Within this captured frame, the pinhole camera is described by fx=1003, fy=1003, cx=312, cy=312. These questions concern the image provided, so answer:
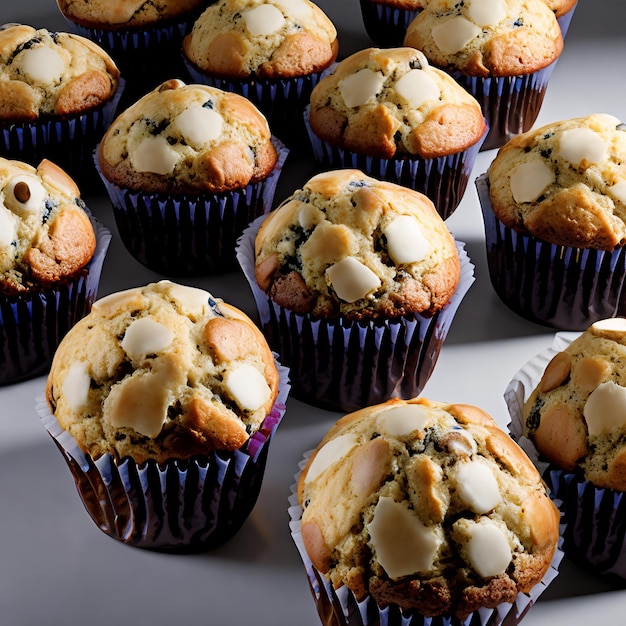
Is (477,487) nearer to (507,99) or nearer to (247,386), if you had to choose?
(247,386)

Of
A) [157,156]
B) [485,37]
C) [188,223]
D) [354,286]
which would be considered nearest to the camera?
[354,286]

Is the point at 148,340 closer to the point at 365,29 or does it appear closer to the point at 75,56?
the point at 75,56

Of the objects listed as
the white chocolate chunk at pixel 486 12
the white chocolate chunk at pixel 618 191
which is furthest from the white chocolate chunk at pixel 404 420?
the white chocolate chunk at pixel 486 12

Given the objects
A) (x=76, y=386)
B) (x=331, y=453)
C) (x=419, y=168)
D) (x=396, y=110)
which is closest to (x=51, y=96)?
(x=396, y=110)

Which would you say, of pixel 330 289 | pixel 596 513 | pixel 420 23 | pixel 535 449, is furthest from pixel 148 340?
pixel 420 23

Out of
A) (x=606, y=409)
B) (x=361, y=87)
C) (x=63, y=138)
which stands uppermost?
(x=361, y=87)

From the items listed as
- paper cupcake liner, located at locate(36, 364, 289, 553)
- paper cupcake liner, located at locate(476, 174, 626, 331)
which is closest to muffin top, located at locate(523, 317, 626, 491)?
paper cupcake liner, located at locate(476, 174, 626, 331)
